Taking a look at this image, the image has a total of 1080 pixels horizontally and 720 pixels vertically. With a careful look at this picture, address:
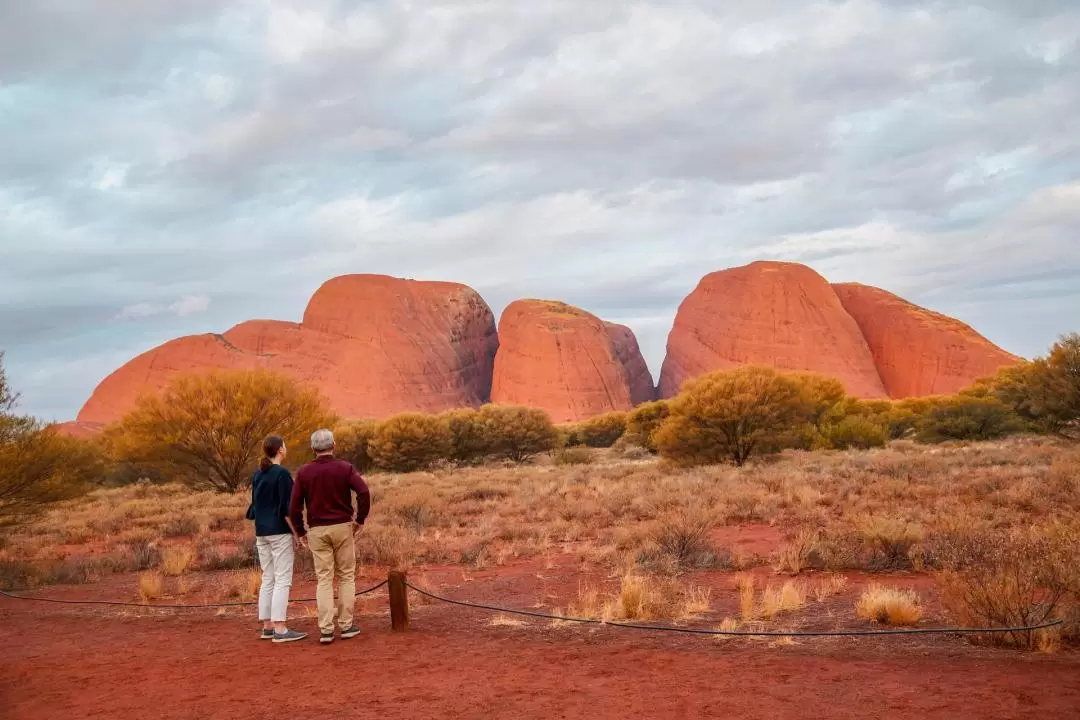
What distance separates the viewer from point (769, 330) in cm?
7431

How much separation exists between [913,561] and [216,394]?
20.7 metres

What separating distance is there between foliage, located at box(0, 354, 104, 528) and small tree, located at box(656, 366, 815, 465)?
744 inches

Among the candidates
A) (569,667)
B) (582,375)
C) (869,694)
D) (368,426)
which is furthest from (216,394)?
(582,375)

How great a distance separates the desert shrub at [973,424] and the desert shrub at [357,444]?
25185mm

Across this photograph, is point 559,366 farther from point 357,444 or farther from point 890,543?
point 890,543

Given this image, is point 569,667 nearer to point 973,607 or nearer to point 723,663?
point 723,663

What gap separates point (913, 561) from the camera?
30.3 feet

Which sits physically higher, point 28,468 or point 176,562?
point 28,468

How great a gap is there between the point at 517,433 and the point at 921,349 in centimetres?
4612

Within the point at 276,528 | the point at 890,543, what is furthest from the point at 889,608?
the point at 276,528

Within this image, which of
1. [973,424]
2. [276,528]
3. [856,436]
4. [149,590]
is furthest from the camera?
[973,424]

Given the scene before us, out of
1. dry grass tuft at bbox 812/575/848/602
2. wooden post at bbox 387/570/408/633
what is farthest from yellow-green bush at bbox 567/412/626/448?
wooden post at bbox 387/570/408/633

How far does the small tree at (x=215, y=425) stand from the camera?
23.9m

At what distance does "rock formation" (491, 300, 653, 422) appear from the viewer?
73.6 meters
